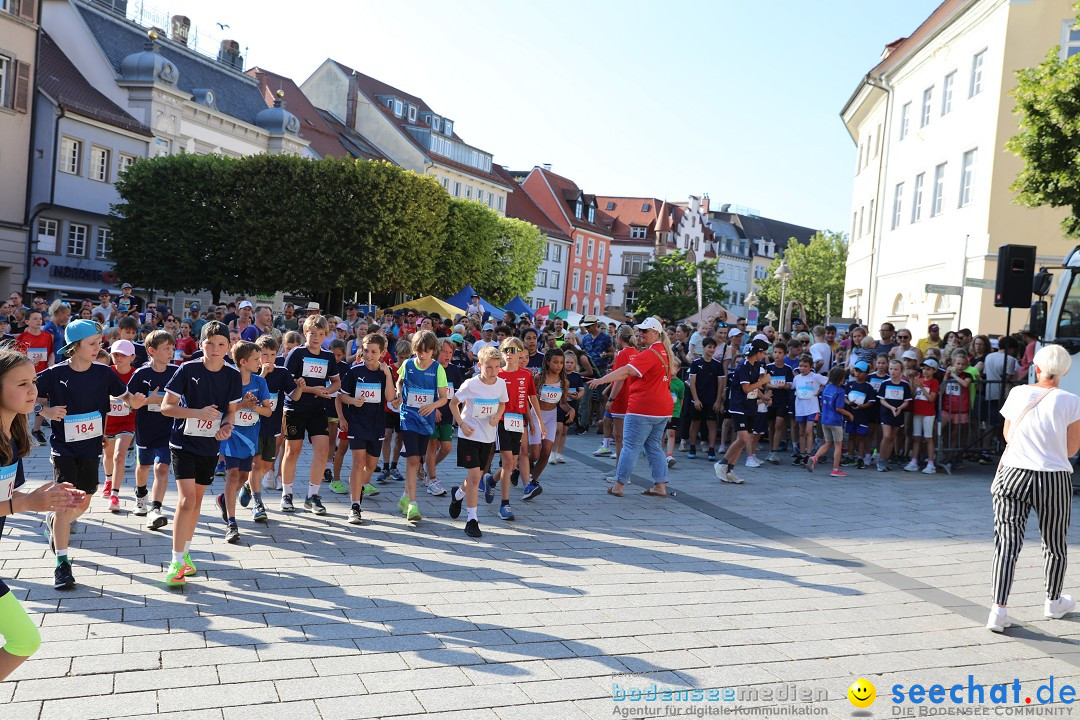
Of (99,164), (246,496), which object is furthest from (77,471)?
(99,164)

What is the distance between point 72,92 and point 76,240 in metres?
5.85

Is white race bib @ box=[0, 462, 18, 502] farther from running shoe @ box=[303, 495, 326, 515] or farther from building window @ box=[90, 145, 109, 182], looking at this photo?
building window @ box=[90, 145, 109, 182]

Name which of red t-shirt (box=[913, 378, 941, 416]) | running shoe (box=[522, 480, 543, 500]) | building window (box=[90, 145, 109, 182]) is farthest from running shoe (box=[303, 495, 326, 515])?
building window (box=[90, 145, 109, 182])

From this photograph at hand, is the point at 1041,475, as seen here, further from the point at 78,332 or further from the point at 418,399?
the point at 78,332

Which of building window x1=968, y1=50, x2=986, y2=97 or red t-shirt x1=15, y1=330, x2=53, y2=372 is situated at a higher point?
building window x1=968, y1=50, x2=986, y2=97

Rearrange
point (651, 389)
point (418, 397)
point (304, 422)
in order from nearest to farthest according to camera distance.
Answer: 1. point (418, 397)
2. point (304, 422)
3. point (651, 389)

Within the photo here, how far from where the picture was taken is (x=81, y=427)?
6.80m

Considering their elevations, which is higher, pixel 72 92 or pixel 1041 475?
pixel 72 92

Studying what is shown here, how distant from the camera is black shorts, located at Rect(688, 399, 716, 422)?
15344 millimetres

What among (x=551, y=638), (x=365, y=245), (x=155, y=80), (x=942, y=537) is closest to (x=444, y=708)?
(x=551, y=638)

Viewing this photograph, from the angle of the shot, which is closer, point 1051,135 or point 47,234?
point 1051,135

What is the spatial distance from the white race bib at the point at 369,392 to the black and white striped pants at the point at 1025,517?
17.8 ft

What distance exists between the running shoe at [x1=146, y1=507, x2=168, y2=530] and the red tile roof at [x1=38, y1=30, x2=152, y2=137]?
31.2 metres

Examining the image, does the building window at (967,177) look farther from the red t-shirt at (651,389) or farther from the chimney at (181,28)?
the chimney at (181,28)
